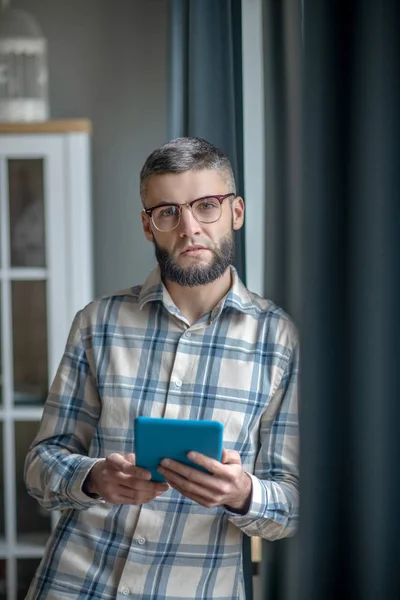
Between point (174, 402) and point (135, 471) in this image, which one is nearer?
point (135, 471)

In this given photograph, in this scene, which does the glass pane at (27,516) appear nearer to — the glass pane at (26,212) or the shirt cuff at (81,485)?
the glass pane at (26,212)

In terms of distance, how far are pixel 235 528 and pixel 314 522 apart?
0.68 metres

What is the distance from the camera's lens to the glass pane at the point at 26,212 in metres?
2.44

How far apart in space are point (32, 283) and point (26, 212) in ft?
0.78

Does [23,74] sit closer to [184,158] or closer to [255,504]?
[184,158]

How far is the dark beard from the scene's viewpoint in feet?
4.47

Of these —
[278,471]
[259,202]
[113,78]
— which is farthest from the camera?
[113,78]

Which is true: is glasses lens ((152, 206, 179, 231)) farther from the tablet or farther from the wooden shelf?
the wooden shelf

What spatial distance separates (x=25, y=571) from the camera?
2.52m

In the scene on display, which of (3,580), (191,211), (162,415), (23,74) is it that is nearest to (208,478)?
(162,415)

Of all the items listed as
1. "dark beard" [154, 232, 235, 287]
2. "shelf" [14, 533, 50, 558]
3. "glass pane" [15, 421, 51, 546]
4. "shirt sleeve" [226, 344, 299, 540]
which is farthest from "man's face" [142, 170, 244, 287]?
"shelf" [14, 533, 50, 558]

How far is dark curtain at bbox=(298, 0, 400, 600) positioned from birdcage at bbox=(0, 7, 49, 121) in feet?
6.62

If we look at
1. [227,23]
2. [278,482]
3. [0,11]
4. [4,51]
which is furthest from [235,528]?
[0,11]

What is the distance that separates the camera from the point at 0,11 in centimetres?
273
